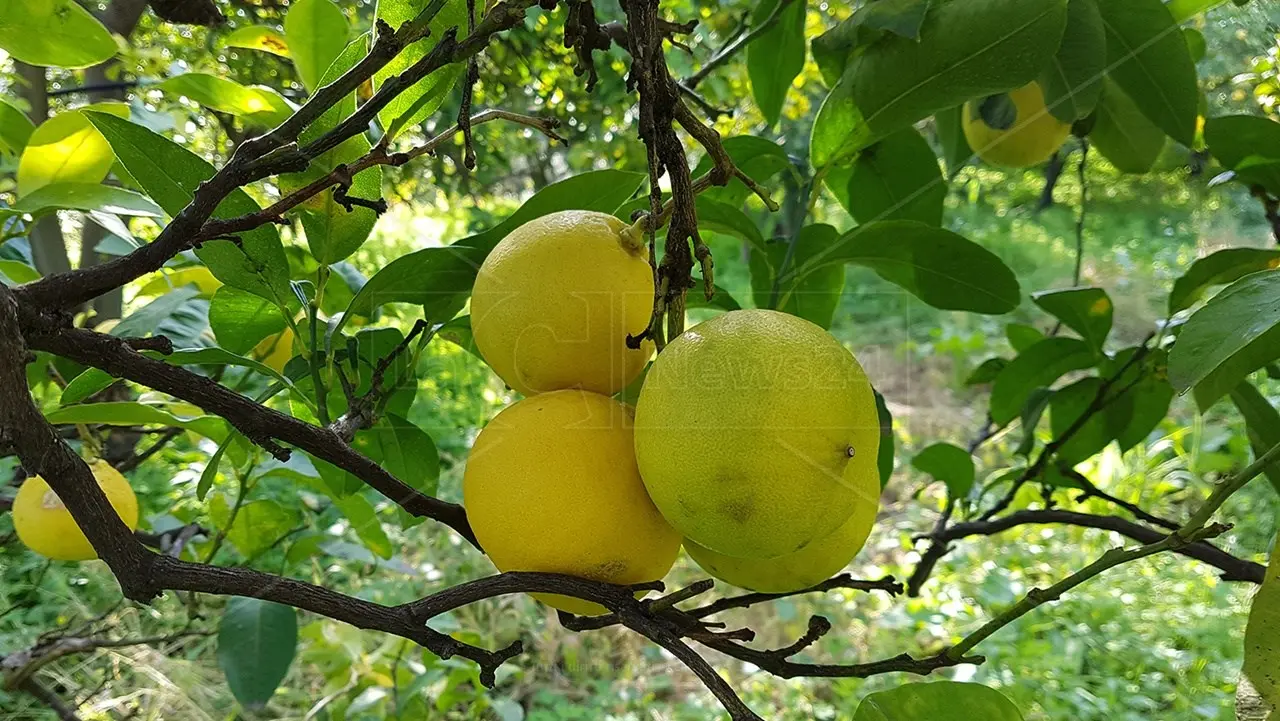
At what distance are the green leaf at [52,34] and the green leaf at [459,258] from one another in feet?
0.86

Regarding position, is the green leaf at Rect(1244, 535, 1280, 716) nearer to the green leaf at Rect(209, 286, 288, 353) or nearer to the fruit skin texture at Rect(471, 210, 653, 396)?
the fruit skin texture at Rect(471, 210, 653, 396)

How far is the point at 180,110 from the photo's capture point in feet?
3.22

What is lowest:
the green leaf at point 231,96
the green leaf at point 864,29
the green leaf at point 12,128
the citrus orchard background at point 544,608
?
the citrus orchard background at point 544,608

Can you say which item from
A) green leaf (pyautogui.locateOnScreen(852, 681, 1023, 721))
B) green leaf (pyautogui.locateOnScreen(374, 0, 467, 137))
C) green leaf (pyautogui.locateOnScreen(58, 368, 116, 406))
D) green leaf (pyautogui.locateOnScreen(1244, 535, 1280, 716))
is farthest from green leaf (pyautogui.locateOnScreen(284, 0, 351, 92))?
green leaf (pyautogui.locateOnScreen(1244, 535, 1280, 716))

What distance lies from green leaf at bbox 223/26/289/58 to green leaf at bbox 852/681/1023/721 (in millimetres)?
661

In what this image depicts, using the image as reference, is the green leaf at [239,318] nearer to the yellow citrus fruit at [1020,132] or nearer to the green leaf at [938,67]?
the green leaf at [938,67]

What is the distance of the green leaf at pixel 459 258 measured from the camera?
55 cm

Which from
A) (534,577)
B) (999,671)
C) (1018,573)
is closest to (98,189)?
(534,577)

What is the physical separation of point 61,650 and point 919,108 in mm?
975

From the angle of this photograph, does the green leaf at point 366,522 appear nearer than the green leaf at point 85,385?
No

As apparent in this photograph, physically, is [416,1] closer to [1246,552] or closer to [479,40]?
[479,40]

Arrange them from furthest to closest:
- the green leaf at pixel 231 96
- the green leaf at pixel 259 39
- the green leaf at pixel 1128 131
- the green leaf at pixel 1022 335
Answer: the green leaf at pixel 1022 335
the green leaf at pixel 1128 131
the green leaf at pixel 259 39
the green leaf at pixel 231 96

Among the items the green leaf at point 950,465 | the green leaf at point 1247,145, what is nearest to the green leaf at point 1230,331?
the green leaf at point 1247,145

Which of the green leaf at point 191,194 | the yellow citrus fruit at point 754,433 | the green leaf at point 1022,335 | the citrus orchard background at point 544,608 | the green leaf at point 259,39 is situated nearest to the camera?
the yellow citrus fruit at point 754,433
